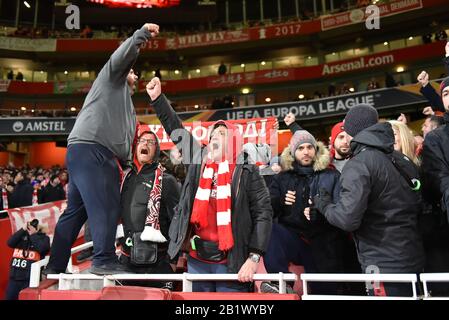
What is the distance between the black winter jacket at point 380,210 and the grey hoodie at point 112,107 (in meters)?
1.33

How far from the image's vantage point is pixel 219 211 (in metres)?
2.22

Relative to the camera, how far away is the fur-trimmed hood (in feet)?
8.89

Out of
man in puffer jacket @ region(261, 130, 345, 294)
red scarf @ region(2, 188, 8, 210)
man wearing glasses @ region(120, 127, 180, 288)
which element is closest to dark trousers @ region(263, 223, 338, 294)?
man in puffer jacket @ region(261, 130, 345, 294)

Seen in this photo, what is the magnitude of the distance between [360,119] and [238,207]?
2.89ft

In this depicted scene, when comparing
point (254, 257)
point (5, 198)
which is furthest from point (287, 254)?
point (5, 198)

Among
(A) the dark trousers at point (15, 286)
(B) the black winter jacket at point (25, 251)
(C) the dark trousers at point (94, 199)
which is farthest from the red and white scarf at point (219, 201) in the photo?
(A) the dark trousers at point (15, 286)

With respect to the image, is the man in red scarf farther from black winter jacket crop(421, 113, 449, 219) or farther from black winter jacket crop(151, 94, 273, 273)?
black winter jacket crop(421, 113, 449, 219)

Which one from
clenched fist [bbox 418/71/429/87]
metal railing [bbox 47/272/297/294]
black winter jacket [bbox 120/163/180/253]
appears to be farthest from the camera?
clenched fist [bbox 418/71/429/87]

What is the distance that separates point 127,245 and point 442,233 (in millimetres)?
1985

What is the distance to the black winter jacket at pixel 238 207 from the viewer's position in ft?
7.20

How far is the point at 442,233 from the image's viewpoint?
2.20 metres

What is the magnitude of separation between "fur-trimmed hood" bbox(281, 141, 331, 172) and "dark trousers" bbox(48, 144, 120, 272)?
1.28m

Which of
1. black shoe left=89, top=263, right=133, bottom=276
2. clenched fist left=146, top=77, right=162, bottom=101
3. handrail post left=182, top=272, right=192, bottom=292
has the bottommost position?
handrail post left=182, top=272, right=192, bottom=292

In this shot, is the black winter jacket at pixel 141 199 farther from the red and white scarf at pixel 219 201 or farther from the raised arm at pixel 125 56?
the raised arm at pixel 125 56
